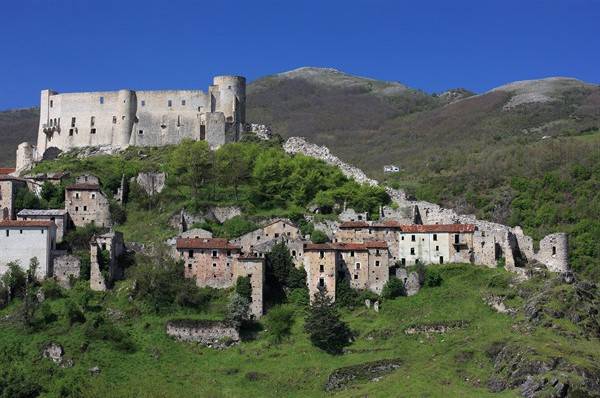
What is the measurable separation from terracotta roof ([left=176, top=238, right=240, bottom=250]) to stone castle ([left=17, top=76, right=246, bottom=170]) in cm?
2325

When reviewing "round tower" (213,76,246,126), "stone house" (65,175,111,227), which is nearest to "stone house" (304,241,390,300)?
"stone house" (65,175,111,227)

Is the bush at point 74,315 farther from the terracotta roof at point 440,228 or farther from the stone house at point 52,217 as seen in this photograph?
the terracotta roof at point 440,228

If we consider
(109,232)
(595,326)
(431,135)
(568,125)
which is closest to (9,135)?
(431,135)

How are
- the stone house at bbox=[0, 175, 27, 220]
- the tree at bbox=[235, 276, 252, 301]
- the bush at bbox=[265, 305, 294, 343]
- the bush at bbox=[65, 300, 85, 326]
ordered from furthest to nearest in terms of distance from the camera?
the stone house at bbox=[0, 175, 27, 220], the tree at bbox=[235, 276, 252, 301], the bush at bbox=[65, 300, 85, 326], the bush at bbox=[265, 305, 294, 343]

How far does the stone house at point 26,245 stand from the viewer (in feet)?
251

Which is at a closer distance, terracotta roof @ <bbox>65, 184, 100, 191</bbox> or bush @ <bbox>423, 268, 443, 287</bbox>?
bush @ <bbox>423, 268, 443, 287</bbox>

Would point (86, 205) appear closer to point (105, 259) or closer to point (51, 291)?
point (105, 259)

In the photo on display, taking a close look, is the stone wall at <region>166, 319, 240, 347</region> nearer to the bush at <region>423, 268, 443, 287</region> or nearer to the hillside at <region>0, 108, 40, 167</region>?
the bush at <region>423, 268, 443, 287</region>

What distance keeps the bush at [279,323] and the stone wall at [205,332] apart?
7.35 ft

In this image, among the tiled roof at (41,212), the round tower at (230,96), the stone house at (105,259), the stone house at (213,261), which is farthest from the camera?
the round tower at (230,96)

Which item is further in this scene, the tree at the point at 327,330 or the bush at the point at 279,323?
the bush at the point at 279,323

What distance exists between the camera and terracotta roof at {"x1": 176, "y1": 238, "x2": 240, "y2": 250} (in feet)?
249

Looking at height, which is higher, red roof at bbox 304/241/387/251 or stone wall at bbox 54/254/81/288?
red roof at bbox 304/241/387/251

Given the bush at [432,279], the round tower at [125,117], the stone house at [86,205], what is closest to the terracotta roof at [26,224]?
the stone house at [86,205]
